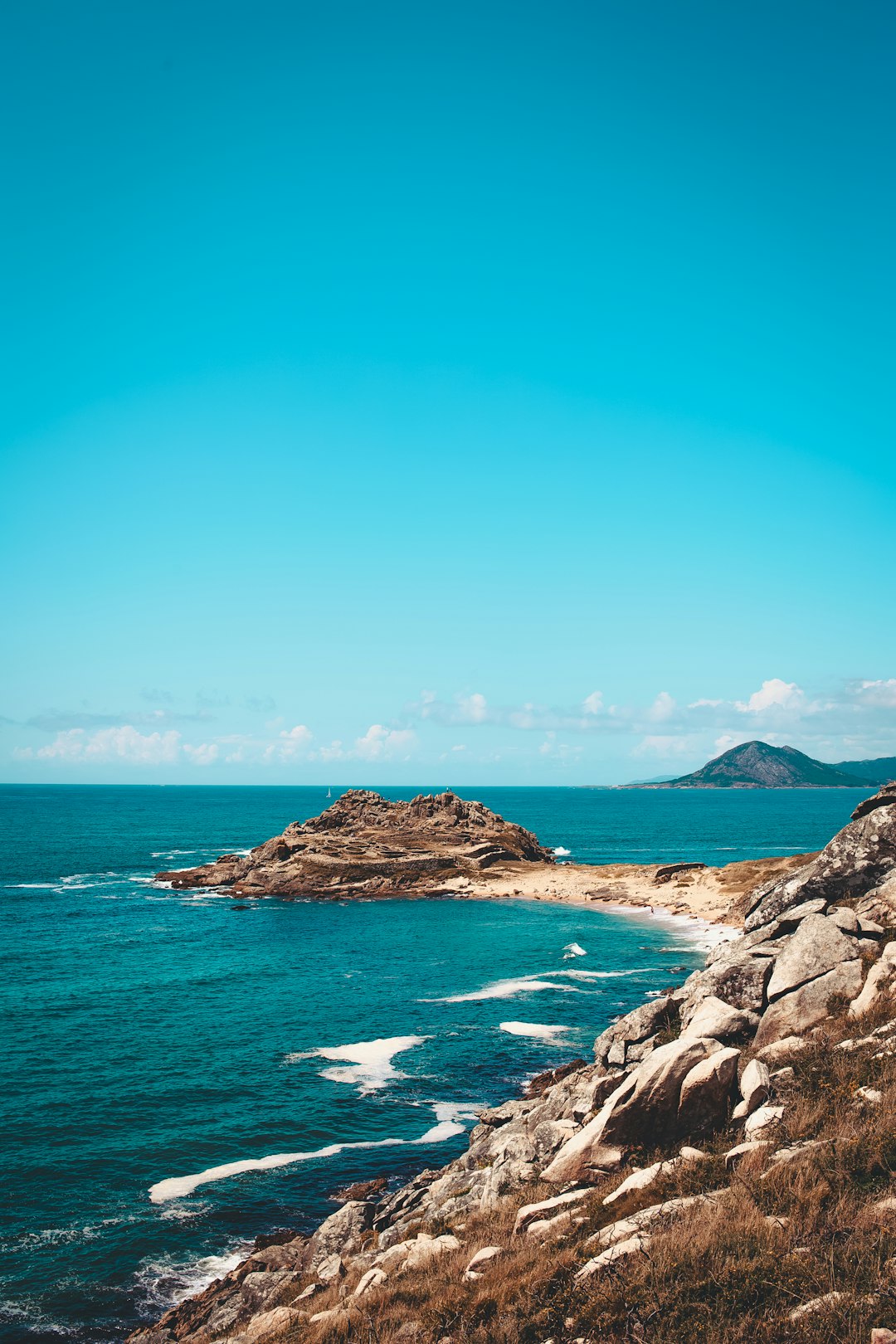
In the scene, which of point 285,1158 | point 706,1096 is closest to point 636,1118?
point 706,1096

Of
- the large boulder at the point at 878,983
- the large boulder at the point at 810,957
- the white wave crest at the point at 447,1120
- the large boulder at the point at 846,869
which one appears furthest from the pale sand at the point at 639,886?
the large boulder at the point at 878,983

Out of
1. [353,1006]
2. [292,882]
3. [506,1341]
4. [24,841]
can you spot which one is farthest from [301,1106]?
[24,841]

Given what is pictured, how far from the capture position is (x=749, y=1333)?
10352 mm

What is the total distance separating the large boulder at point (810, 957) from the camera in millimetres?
19328

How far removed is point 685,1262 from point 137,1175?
84.5 feet

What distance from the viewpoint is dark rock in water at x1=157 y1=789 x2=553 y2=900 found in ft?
335

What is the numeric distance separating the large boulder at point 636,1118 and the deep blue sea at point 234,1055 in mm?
14242

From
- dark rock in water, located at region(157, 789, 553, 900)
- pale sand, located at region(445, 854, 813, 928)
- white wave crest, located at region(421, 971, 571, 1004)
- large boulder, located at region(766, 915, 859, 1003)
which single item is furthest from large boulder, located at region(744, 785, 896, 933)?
dark rock in water, located at region(157, 789, 553, 900)

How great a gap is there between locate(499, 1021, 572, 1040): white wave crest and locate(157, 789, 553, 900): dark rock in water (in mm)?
53686

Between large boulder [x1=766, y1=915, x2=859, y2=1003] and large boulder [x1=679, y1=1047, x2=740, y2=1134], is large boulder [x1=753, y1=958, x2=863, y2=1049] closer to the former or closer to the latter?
large boulder [x1=766, y1=915, x2=859, y2=1003]

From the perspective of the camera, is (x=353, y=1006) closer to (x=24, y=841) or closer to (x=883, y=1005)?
(x=883, y=1005)

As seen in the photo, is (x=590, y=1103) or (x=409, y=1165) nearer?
(x=590, y=1103)

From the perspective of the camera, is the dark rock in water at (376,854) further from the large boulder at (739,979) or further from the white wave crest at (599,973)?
the large boulder at (739,979)

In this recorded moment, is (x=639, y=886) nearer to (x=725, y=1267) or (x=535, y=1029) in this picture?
(x=535, y=1029)
